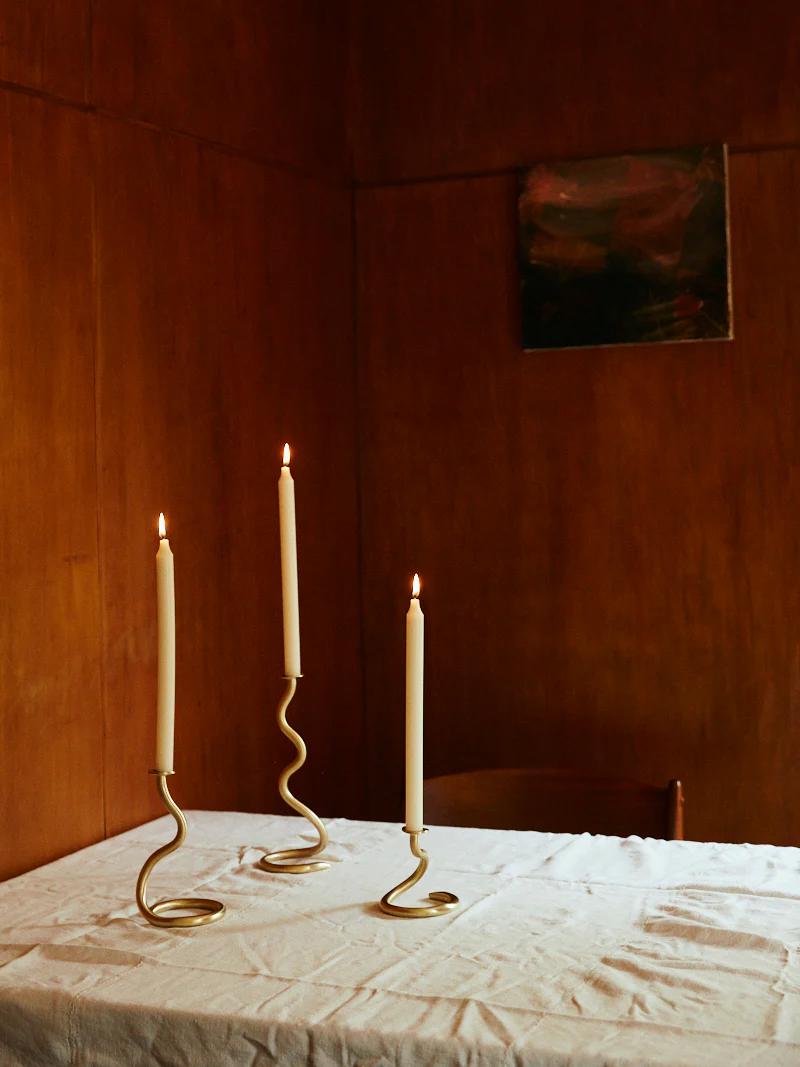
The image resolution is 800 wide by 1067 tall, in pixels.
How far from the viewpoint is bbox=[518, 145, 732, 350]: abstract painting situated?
122 inches

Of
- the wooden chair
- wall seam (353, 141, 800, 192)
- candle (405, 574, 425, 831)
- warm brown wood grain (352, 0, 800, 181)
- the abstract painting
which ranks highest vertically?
warm brown wood grain (352, 0, 800, 181)

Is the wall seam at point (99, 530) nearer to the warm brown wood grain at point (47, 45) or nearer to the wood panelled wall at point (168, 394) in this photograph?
the wood panelled wall at point (168, 394)

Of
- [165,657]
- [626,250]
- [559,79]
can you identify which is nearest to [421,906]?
[165,657]

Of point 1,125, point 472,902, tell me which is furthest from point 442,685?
point 1,125

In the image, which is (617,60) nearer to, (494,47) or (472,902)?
(494,47)

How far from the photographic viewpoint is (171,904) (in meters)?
1.75

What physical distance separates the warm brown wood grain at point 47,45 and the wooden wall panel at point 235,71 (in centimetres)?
5

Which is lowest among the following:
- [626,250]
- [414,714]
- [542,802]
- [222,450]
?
[542,802]

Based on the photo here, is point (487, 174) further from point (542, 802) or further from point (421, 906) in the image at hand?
point (421, 906)

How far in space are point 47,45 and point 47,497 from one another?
81cm

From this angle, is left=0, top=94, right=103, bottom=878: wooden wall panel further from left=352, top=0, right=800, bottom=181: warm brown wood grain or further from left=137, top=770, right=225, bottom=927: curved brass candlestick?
left=352, top=0, right=800, bottom=181: warm brown wood grain

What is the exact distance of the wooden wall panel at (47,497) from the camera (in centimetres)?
214

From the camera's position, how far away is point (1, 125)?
7.02 feet

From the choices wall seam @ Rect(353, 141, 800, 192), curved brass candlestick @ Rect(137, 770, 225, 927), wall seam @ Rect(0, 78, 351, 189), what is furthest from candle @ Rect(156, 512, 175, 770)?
wall seam @ Rect(353, 141, 800, 192)
